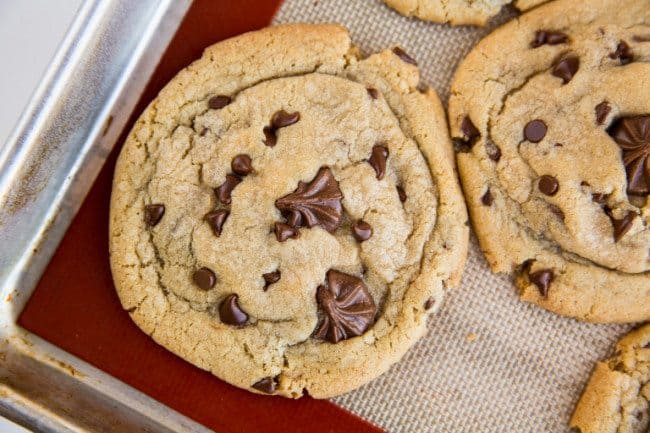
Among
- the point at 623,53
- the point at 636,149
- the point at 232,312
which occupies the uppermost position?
the point at 623,53

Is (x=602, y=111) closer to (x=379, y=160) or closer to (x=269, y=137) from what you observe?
(x=379, y=160)

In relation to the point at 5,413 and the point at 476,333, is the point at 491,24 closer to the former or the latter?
the point at 476,333

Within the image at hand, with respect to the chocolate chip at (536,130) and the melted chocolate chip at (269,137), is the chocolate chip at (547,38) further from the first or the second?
the melted chocolate chip at (269,137)

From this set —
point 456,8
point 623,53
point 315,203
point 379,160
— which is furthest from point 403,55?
point 623,53

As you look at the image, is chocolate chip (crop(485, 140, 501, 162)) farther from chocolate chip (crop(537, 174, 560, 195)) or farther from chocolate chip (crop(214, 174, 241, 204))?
chocolate chip (crop(214, 174, 241, 204))

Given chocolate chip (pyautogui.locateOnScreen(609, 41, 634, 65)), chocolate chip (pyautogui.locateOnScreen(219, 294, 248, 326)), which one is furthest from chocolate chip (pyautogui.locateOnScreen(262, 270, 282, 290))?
chocolate chip (pyautogui.locateOnScreen(609, 41, 634, 65))
